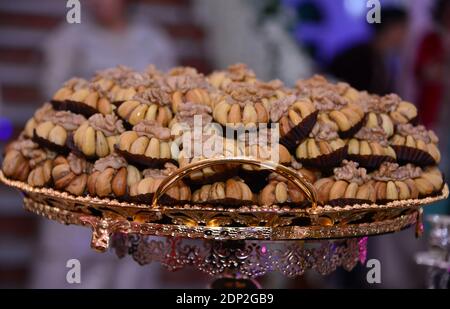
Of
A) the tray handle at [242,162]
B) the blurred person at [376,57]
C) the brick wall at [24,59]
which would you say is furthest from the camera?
the brick wall at [24,59]

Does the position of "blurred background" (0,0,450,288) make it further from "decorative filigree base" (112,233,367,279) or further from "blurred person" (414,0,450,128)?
"decorative filigree base" (112,233,367,279)

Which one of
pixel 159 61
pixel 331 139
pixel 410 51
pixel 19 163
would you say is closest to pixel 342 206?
pixel 331 139

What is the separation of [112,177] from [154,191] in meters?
0.07

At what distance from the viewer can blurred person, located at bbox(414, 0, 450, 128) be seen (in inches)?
110

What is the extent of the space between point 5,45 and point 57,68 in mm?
749

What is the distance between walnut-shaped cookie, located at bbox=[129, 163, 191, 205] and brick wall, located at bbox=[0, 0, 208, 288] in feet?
6.84

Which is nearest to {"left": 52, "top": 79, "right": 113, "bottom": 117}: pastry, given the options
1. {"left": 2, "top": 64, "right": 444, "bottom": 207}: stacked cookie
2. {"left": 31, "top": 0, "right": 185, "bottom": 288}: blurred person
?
{"left": 2, "top": 64, "right": 444, "bottom": 207}: stacked cookie

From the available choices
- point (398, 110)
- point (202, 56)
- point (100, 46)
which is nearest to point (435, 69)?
point (202, 56)

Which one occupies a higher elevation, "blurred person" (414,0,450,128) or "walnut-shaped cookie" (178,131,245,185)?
"blurred person" (414,0,450,128)

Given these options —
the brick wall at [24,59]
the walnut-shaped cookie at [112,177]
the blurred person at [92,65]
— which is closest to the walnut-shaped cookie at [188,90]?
the walnut-shaped cookie at [112,177]

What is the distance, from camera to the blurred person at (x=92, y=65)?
255 centimetres

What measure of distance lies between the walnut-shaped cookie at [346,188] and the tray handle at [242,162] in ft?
0.13

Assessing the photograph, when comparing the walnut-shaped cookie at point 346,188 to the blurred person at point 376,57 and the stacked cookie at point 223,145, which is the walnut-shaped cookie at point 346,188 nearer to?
the stacked cookie at point 223,145

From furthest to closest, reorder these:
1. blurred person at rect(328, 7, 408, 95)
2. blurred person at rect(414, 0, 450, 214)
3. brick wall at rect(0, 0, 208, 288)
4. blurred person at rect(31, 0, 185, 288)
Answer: brick wall at rect(0, 0, 208, 288) → blurred person at rect(328, 7, 408, 95) → blurred person at rect(414, 0, 450, 214) → blurred person at rect(31, 0, 185, 288)
